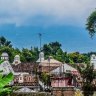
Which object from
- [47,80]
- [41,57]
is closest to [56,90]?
[47,80]

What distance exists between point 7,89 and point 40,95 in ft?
90.7

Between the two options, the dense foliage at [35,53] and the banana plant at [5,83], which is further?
the dense foliage at [35,53]

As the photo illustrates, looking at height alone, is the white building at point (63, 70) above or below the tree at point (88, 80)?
above

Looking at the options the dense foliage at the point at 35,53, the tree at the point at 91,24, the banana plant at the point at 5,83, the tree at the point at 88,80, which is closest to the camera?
the banana plant at the point at 5,83

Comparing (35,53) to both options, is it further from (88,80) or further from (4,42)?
(88,80)

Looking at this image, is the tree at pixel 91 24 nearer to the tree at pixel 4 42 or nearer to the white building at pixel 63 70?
the white building at pixel 63 70

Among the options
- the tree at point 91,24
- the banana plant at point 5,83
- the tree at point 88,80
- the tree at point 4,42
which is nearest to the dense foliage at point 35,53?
the tree at point 4,42

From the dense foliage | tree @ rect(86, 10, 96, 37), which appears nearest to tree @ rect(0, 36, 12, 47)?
the dense foliage

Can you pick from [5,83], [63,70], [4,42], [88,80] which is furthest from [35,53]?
[5,83]

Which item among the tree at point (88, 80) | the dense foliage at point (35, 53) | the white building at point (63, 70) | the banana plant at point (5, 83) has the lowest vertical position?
the banana plant at point (5, 83)

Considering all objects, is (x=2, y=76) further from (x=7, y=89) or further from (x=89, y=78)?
(x=89, y=78)

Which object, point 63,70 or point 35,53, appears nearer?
point 63,70

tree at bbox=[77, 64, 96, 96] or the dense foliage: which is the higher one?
the dense foliage

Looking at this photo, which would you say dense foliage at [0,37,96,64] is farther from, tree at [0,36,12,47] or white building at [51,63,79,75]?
white building at [51,63,79,75]
